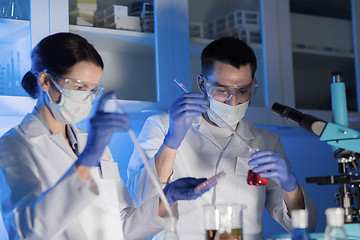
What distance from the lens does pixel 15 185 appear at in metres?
1.42

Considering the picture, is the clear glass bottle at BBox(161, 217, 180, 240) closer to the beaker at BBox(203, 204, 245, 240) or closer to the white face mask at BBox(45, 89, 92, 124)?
the beaker at BBox(203, 204, 245, 240)

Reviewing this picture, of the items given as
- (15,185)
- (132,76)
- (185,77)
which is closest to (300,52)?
(185,77)

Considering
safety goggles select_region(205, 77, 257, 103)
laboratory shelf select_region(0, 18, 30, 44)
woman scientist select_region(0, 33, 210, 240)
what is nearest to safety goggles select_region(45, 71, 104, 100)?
woman scientist select_region(0, 33, 210, 240)

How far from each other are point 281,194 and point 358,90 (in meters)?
1.29

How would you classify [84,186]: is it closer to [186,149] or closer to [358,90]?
[186,149]

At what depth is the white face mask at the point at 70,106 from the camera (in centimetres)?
165

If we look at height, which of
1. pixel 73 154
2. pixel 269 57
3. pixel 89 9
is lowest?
pixel 73 154

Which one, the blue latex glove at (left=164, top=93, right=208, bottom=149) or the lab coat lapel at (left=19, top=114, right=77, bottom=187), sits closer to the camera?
the lab coat lapel at (left=19, top=114, right=77, bottom=187)

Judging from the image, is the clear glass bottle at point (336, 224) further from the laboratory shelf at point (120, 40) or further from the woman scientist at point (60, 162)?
the laboratory shelf at point (120, 40)

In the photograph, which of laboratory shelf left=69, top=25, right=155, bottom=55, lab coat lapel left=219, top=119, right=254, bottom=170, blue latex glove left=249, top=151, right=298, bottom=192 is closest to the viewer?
blue latex glove left=249, top=151, right=298, bottom=192

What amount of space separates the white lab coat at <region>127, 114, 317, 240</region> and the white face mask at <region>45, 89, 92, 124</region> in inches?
17.2

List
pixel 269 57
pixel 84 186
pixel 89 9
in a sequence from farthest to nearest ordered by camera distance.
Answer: pixel 269 57
pixel 89 9
pixel 84 186

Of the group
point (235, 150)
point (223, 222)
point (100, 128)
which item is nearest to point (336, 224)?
point (223, 222)

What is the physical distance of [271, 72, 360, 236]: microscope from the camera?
1.60 metres
